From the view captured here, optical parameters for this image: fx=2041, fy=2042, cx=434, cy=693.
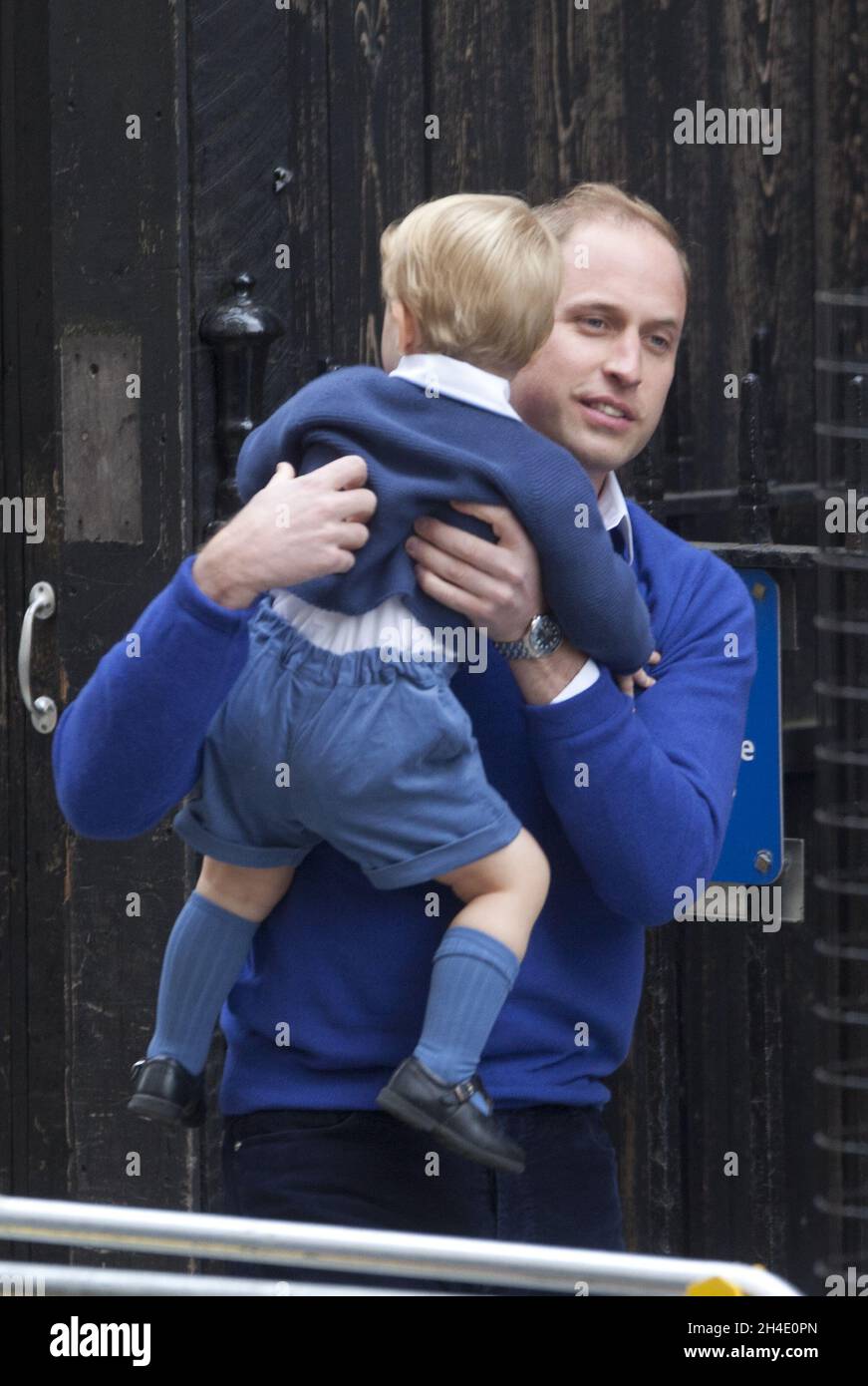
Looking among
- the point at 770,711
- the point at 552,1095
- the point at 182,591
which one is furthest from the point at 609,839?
the point at 770,711

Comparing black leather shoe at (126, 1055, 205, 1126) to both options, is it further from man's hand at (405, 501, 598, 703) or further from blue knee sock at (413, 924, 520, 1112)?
man's hand at (405, 501, 598, 703)

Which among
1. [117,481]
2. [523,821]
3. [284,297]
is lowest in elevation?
[523,821]

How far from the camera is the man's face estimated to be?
2150mm

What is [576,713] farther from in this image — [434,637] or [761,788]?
[761,788]

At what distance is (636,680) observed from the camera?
2.11 metres

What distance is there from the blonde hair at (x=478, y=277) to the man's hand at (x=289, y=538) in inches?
6.9

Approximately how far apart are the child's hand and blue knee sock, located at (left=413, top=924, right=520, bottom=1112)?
297 mm

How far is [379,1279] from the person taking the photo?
2105 millimetres

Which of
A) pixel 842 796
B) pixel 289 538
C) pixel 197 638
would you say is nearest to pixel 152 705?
pixel 197 638

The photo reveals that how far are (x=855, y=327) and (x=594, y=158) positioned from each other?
497 millimetres

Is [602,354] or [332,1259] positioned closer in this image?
[332,1259]

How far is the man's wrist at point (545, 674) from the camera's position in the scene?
77.6 inches

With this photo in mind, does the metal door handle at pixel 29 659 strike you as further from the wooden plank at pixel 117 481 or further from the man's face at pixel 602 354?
the man's face at pixel 602 354

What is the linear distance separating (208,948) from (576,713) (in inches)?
18.4
